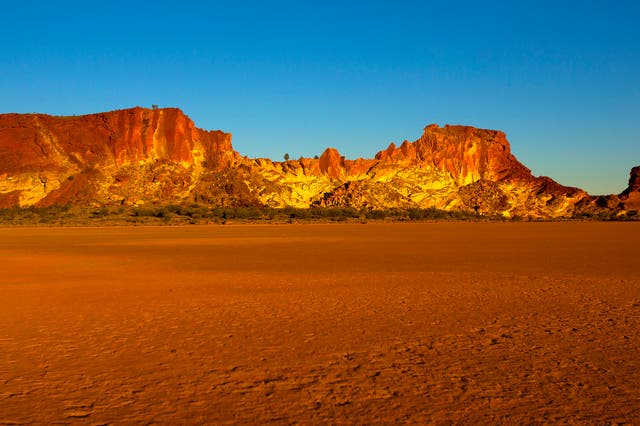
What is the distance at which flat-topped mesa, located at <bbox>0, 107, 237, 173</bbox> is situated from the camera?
84250 mm

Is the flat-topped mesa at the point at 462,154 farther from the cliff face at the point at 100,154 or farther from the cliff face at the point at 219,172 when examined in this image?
the cliff face at the point at 100,154

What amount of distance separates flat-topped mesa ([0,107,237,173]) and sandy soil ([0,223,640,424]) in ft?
251

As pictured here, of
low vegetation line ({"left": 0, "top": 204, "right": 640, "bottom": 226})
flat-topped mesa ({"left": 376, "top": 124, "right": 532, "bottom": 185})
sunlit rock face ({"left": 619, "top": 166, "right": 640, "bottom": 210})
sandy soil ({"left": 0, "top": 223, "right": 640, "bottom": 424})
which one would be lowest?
low vegetation line ({"left": 0, "top": 204, "right": 640, "bottom": 226})

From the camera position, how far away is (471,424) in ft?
15.0

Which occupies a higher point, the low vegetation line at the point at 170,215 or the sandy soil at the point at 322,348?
the sandy soil at the point at 322,348

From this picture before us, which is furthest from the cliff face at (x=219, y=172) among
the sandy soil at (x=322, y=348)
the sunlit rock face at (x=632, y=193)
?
the sandy soil at (x=322, y=348)

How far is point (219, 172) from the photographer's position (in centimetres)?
9019

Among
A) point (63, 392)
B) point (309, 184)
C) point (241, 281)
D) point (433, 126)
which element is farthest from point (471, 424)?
point (433, 126)

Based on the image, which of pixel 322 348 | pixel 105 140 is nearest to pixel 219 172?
pixel 105 140

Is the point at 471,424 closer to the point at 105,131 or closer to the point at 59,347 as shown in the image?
the point at 59,347

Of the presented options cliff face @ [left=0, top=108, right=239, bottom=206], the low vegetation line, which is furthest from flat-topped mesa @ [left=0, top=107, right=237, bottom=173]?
the low vegetation line

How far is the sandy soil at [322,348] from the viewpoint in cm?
498

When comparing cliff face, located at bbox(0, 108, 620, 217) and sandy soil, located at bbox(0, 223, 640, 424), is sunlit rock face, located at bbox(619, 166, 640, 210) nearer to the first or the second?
cliff face, located at bbox(0, 108, 620, 217)

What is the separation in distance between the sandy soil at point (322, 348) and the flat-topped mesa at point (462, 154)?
104149 millimetres
